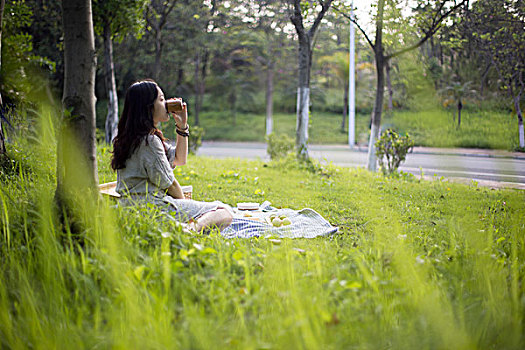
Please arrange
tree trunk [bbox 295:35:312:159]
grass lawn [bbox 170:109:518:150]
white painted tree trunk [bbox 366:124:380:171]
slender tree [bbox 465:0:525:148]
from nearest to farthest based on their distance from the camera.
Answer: slender tree [bbox 465:0:525:148]
white painted tree trunk [bbox 366:124:380:171]
tree trunk [bbox 295:35:312:159]
grass lawn [bbox 170:109:518:150]

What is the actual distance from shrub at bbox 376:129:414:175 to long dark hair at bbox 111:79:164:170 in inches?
236

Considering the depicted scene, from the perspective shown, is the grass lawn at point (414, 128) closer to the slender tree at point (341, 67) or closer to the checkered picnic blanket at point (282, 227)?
the slender tree at point (341, 67)

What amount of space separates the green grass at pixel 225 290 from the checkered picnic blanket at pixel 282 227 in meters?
0.72

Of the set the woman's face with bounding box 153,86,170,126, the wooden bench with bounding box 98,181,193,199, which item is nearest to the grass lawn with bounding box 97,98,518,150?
the wooden bench with bounding box 98,181,193,199

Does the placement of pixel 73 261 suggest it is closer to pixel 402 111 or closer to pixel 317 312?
pixel 317 312

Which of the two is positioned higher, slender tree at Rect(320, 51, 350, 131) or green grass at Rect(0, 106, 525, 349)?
slender tree at Rect(320, 51, 350, 131)

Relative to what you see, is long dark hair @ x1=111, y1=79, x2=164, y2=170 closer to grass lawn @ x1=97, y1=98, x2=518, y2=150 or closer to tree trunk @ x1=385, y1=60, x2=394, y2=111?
grass lawn @ x1=97, y1=98, x2=518, y2=150

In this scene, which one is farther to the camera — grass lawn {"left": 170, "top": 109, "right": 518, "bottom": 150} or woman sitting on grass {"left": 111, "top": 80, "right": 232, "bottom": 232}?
grass lawn {"left": 170, "top": 109, "right": 518, "bottom": 150}

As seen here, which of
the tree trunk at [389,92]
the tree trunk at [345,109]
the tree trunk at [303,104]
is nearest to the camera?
the tree trunk at [303,104]

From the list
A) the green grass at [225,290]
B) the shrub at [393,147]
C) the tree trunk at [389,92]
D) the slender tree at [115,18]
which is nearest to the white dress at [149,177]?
the green grass at [225,290]

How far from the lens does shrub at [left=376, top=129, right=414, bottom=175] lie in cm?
866

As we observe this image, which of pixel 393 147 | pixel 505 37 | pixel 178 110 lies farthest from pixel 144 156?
pixel 505 37

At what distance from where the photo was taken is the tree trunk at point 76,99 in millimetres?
3191

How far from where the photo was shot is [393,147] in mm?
8773
